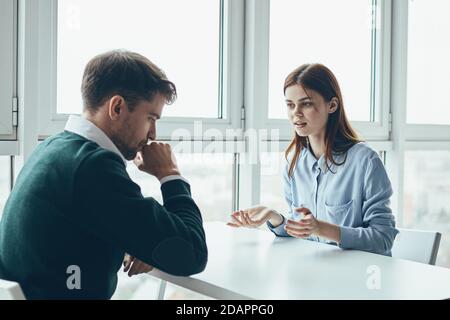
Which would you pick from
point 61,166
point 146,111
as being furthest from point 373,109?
point 61,166

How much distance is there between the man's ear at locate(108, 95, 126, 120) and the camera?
1.26 m

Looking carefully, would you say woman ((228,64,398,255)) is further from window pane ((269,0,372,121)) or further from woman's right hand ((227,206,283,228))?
window pane ((269,0,372,121))

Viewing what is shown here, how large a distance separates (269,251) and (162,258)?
0.50 meters

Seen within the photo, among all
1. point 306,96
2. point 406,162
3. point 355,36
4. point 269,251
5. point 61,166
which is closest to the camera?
point 61,166

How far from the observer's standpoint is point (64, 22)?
2.10 metres

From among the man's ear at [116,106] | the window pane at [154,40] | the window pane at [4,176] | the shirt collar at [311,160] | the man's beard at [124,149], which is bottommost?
the window pane at [4,176]

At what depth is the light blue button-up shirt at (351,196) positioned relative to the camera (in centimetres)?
174

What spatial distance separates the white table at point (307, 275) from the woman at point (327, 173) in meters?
0.18

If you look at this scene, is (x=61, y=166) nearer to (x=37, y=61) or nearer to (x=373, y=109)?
(x=37, y=61)

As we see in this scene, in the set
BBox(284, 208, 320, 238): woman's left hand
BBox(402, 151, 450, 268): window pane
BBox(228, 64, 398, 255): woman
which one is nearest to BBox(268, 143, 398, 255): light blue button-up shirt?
BBox(228, 64, 398, 255): woman

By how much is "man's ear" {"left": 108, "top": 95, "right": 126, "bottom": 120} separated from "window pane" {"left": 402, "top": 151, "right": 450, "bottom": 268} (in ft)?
7.91

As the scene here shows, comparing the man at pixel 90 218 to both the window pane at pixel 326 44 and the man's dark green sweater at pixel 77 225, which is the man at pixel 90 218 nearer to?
the man's dark green sweater at pixel 77 225

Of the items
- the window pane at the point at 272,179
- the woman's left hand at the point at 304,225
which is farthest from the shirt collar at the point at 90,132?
the window pane at the point at 272,179

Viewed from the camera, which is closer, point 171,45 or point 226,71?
point 171,45
